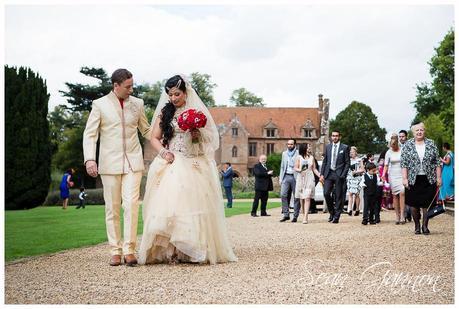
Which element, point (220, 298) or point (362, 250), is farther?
point (362, 250)

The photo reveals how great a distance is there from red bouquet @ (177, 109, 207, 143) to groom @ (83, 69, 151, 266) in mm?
586

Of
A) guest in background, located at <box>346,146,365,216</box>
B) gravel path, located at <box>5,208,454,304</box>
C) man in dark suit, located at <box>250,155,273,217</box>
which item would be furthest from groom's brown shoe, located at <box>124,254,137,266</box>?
man in dark suit, located at <box>250,155,273,217</box>

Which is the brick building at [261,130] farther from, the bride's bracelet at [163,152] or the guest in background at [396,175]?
the bride's bracelet at [163,152]

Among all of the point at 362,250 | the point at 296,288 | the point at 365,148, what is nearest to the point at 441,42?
the point at 365,148

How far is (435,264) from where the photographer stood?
24.3ft

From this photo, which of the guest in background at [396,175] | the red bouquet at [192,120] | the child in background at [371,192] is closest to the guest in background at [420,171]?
the guest in background at [396,175]

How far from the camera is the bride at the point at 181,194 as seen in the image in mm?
7562

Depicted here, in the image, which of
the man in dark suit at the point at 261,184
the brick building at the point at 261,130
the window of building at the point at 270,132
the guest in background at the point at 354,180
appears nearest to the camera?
the guest in background at the point at 354,180

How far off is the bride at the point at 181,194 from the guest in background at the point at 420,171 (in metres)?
4.30

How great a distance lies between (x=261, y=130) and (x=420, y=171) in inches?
2711

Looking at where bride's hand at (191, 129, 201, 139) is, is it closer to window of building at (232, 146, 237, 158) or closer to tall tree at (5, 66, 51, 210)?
tall tree at (5, 66, 51, 210)

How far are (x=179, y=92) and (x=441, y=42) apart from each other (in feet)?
142

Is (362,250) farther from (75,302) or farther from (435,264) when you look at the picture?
(75,302)

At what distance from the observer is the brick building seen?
Result: 7838 centimetres
